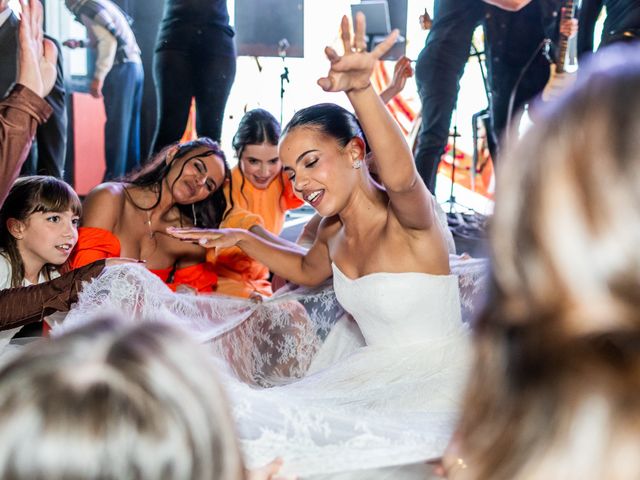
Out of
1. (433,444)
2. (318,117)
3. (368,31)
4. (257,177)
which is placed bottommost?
(433,444)

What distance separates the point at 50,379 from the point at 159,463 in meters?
0.14

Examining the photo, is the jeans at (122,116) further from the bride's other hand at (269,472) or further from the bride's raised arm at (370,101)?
A: the bride's other hand at (269,472)

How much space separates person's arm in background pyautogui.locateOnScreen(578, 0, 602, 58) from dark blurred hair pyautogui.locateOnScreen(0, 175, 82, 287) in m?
3.23

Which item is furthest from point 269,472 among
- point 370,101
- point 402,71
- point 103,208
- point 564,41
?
point 564,41

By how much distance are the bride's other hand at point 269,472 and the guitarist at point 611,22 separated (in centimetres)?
371

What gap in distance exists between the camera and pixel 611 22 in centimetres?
444

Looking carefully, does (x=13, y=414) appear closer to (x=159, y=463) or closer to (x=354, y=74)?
(x=159, y=463)

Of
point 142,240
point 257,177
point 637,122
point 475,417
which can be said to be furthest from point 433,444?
point 257,177

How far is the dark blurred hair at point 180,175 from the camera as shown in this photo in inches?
134

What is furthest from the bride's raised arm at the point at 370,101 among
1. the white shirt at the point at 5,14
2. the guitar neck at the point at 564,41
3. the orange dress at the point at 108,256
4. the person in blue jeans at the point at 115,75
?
the white shirt at the point at 5,14

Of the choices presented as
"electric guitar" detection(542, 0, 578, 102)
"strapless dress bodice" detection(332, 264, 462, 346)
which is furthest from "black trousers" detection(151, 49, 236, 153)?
"strapless dress bodice" detection(332, 264, 462, 346)

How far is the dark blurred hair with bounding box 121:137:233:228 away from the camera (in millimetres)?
3402

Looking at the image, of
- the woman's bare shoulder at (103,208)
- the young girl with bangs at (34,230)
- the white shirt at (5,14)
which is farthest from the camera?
the white shirt at (5,14)

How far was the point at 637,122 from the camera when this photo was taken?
66 cm
